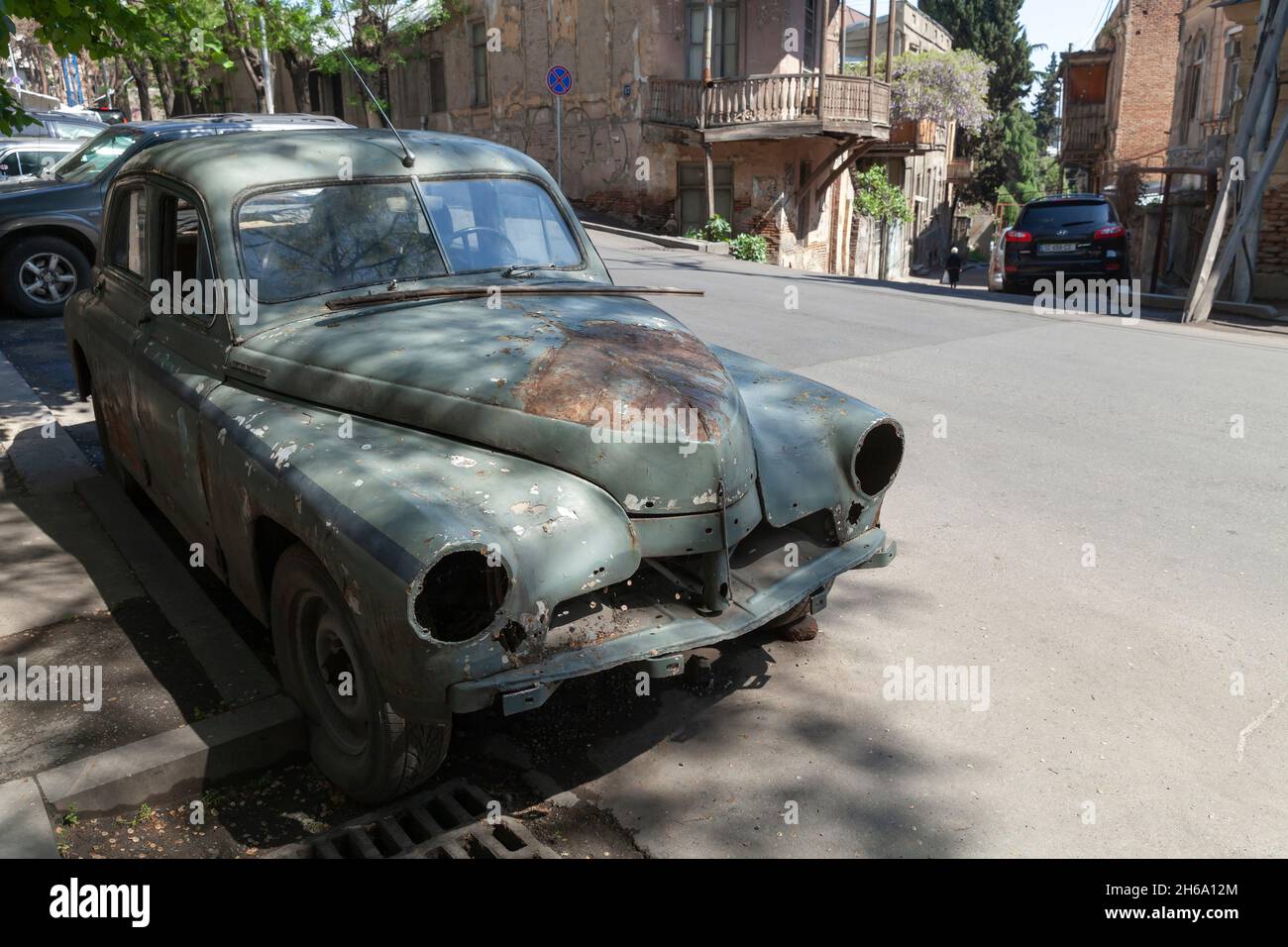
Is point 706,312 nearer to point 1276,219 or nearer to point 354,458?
point 354,458

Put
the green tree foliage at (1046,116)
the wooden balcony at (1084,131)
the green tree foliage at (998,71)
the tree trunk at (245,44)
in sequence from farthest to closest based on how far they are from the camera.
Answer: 1. the green tree foliage at (1046,116)
2. the green tree foliage at (998,71)
3. the wooden balcony at (1084,131)
4. the tree trunk at (245,44)

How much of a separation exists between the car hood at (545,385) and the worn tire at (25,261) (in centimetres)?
823

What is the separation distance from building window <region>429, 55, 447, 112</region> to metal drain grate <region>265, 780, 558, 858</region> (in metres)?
30.3

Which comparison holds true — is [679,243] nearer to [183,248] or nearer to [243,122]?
[243,122]

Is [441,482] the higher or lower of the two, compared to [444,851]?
higher

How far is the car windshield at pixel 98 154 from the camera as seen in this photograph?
447 inches

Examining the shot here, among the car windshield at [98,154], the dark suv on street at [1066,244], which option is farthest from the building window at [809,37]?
the car windshield at [98,154]

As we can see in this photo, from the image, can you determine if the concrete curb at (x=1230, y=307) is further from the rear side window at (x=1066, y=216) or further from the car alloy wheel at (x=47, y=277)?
the car alloy wheel at (x=47, y=277)

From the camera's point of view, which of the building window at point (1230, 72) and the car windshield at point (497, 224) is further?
the building window at point (1230, 72)

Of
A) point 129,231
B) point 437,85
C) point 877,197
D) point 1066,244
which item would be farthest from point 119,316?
point 877,197

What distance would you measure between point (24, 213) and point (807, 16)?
22.5 metres

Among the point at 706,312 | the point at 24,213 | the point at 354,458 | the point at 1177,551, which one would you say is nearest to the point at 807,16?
the point at 706,312

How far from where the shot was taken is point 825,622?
184 inches
